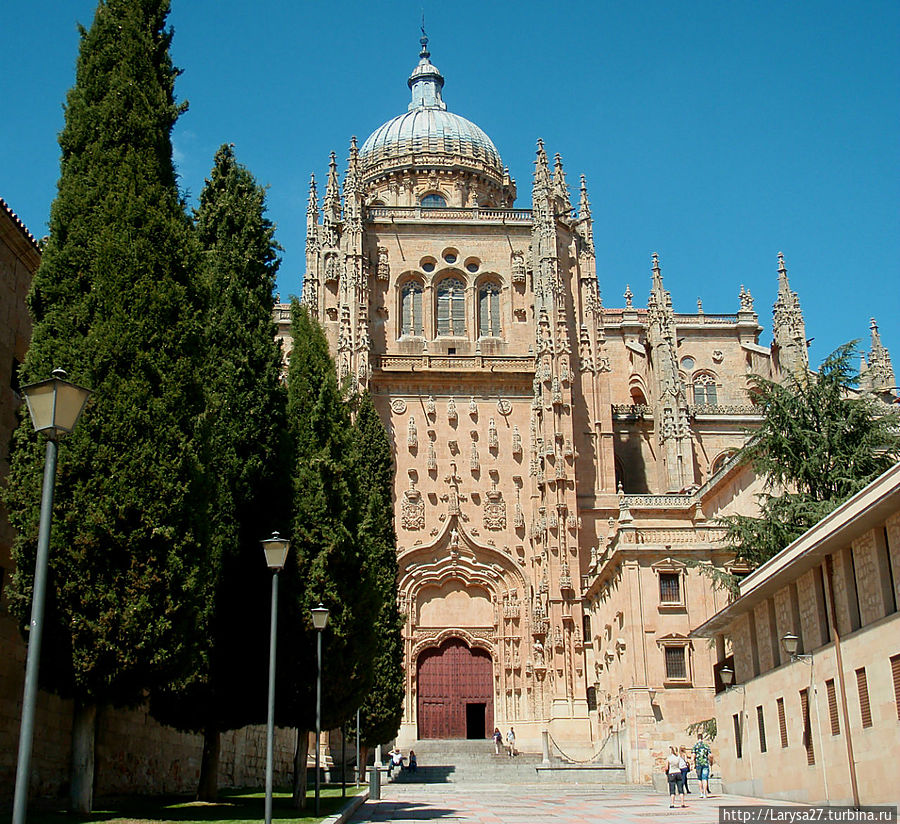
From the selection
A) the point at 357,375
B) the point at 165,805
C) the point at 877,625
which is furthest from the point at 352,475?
the point at 357,375

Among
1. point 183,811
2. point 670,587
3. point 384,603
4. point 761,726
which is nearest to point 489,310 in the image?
point 670,587

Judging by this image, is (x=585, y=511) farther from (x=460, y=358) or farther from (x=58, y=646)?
(x=58, y=646)

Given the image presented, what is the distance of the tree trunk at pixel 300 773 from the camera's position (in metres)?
18.8

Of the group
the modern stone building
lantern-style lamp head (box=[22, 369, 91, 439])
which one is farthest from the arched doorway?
lantern-style lamp head (box=[22, 369, 91, 439])

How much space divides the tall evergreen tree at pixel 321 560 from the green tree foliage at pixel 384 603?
6.58 meters

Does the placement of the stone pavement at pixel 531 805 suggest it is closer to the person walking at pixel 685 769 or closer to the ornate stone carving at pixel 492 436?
the person walking at pixel 685 769

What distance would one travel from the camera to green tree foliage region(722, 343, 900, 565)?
26188mm

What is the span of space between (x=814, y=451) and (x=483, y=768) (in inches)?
611

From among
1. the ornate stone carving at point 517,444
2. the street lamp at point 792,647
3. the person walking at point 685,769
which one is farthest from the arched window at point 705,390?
the street lamp at point 792,647

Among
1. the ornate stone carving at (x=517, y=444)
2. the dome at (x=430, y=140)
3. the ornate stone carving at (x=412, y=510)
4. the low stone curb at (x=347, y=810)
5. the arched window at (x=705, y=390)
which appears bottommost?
the low stone curb at (x=347, y=810)

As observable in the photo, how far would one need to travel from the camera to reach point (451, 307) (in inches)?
1897

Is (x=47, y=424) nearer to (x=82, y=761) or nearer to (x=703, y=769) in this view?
(x=82, y=761)

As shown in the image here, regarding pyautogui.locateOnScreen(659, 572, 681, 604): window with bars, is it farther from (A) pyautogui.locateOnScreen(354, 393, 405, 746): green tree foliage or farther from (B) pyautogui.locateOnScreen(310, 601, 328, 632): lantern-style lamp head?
(B) pyautogui.locateOnScreen(310, 601, 328, 632): lantern-style lamp head

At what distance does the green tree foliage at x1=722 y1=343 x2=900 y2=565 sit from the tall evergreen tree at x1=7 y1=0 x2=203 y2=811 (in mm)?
16283
